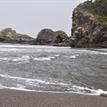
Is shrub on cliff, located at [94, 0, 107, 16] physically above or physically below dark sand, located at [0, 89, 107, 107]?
above

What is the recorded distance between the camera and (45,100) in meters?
14.8

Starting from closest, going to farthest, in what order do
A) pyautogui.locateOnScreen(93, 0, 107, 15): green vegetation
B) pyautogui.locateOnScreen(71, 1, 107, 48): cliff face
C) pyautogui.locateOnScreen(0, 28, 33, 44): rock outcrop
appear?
pyautogui.locateOnScreen(71, 1, 107, 48): cliff face, pyautogui.locateOnScreen(93, 0, 107, 15): green vegetation, pyautogui.locateOnScreen(0, 28, 33, 44): rock outcrop

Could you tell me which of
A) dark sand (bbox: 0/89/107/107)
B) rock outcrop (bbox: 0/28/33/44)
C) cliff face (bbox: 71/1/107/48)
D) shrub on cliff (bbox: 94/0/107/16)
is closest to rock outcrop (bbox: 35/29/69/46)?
cliff face (bbox: 71/1/107/48)

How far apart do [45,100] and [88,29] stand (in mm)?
104364

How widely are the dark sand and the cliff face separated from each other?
8980 centimetres

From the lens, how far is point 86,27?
120250mm

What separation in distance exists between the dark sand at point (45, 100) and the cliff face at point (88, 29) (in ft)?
295

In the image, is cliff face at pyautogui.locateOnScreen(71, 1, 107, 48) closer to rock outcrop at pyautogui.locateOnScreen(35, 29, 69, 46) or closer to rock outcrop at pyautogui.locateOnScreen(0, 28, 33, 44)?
rock outcrop at pyautogui.locateOnScreen(35, 29, 69, 46)

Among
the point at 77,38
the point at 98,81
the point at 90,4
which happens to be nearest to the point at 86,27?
the point at 77,38

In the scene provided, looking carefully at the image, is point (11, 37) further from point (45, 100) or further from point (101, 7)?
point (45, 100)

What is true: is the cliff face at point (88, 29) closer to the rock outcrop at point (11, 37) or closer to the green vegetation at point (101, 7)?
the green vegetation at point (101, 7)

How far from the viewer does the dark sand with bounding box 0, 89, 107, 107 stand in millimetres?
13750

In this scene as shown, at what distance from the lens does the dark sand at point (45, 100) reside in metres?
13.8

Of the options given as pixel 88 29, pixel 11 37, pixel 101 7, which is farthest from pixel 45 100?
pixel 11 37
